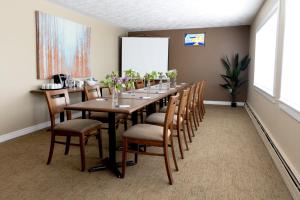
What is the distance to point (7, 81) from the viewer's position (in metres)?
4.19

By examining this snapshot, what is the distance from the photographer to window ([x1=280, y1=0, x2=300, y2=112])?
2984 millimetres

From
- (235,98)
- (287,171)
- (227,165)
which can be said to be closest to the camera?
(287,171)

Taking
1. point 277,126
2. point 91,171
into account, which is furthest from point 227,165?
point 91,171

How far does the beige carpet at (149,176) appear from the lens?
7.95 feet

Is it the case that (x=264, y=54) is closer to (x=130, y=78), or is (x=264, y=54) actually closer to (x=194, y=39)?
(x=194, y=39)

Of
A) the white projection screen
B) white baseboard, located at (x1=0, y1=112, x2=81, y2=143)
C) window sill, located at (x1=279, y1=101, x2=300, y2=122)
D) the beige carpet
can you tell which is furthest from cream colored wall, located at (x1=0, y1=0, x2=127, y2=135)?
window sill, located at (x1=279, y1=101, x2=300, y2=122)

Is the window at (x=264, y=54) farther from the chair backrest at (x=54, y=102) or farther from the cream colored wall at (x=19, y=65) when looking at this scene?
the cream colored wall at (x=19, y=65)

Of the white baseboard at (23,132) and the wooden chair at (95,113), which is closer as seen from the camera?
the wooden chair at (95,113)

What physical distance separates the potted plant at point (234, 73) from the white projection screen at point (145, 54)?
1975mm

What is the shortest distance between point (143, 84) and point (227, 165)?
3283 mm

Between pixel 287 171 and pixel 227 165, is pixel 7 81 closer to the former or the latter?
pixel 227 165

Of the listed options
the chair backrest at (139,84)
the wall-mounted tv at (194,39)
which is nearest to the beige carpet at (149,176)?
the chair backrest at (139,84)

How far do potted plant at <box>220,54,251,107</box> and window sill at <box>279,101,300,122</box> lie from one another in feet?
15.7

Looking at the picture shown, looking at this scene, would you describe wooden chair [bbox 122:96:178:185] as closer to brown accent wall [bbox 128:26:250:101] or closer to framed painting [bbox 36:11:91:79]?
framed painting [bbox 36:11:91:79]
